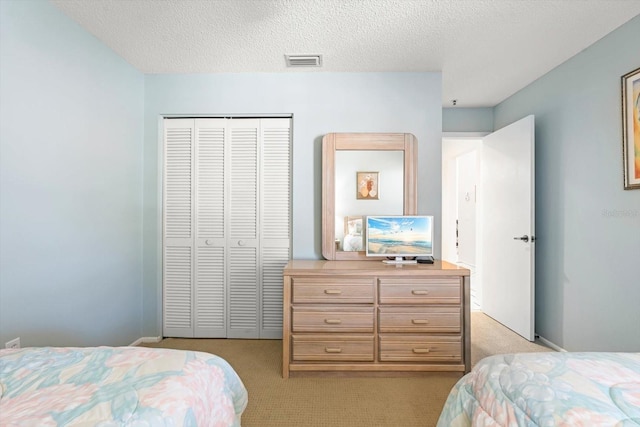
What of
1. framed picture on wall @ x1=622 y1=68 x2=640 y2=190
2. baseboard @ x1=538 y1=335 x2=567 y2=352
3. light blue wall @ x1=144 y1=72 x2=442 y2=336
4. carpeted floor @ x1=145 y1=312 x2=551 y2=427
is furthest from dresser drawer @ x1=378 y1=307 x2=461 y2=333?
framed picture on wall @ x1=622 y1=68 x2=640 y2=190

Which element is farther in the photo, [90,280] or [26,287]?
[90,280]

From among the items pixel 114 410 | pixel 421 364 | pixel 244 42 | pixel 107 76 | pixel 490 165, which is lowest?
pixel 421 364

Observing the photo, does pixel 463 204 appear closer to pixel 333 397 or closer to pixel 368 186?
pixel 368 186

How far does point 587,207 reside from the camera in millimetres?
2488

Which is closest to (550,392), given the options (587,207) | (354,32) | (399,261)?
(399,261)

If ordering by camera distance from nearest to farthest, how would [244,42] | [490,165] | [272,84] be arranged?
[244,42]
[272,84]
[490,165]

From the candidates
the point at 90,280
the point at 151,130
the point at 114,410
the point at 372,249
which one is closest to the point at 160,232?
the point at 90,280

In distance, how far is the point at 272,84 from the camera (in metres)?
2.92

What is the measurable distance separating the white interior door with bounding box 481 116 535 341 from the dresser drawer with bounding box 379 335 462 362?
1.22m

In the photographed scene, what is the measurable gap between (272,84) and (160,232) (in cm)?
173

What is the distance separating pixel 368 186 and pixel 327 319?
1.17 m

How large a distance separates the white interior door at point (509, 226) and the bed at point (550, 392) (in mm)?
1949

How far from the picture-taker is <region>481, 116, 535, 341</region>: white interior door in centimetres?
296

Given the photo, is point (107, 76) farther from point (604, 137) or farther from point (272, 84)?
point (604, 137)
